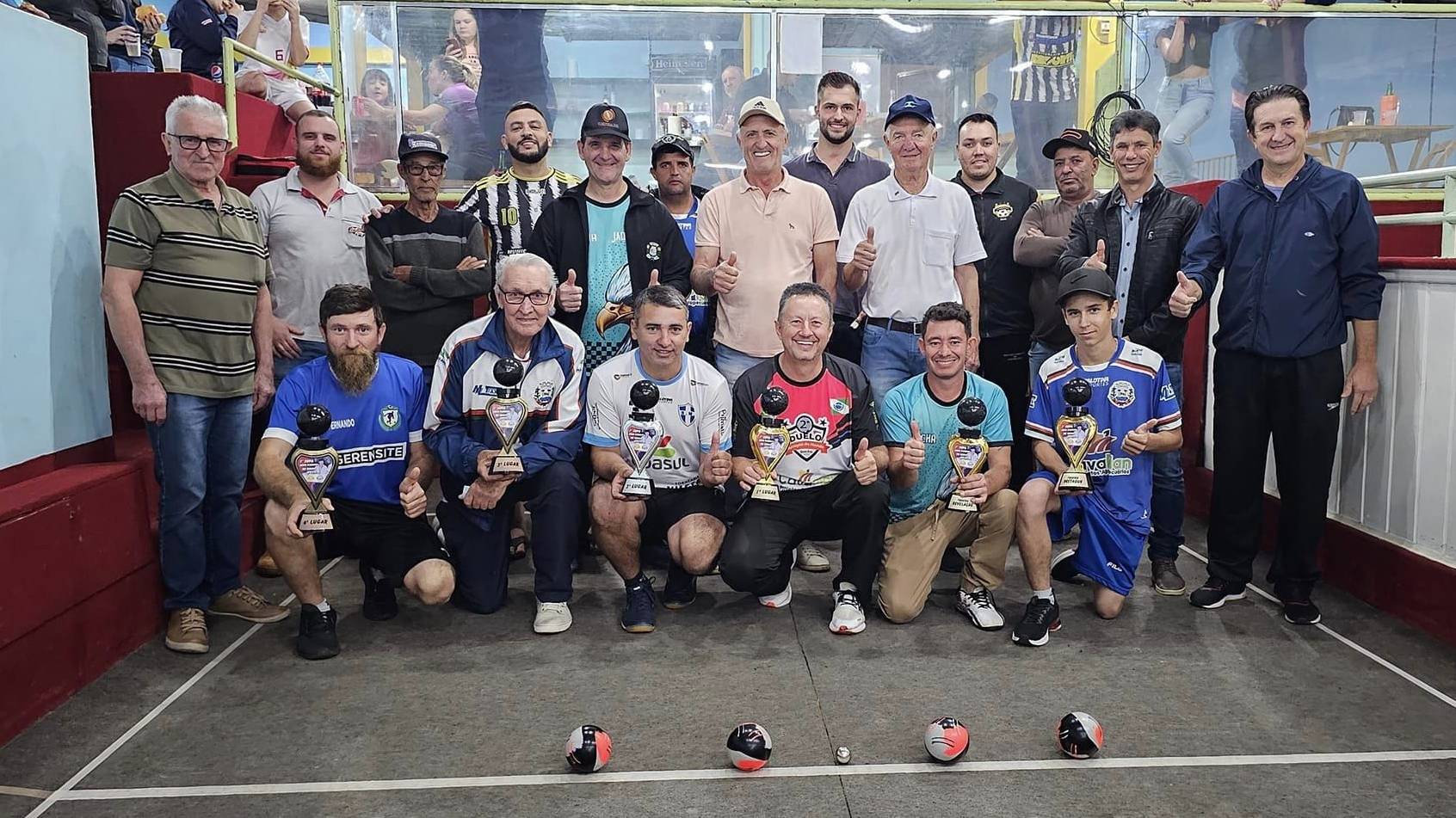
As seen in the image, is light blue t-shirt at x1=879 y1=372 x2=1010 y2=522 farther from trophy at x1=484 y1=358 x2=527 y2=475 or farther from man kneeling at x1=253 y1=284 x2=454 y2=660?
man kneeling at x1=253 y1=284 x2=454 y2=660

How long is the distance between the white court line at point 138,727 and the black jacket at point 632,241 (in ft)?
→ 6.33

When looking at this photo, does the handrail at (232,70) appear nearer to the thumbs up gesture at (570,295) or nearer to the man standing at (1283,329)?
the thumbs up gesture at (570,295)

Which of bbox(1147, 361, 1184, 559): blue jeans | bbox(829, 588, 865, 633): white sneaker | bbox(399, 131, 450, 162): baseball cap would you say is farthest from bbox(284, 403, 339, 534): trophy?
bbox(1147, 361, 1184, 559): blue jeans

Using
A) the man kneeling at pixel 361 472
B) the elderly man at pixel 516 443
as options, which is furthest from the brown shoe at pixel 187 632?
the elderly man at pixel 516 443

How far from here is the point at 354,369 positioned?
4.22 m

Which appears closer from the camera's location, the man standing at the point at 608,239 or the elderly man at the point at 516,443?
the elderly man at the point at 516,443

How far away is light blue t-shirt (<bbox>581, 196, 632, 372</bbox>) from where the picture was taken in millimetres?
4949

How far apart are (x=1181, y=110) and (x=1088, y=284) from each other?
13.2ft

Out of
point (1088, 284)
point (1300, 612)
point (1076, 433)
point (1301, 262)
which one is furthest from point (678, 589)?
point (1301, 262)

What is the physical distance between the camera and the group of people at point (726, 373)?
4.11 meters

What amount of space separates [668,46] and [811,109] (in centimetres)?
108

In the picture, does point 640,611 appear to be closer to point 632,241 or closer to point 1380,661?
point 632,241

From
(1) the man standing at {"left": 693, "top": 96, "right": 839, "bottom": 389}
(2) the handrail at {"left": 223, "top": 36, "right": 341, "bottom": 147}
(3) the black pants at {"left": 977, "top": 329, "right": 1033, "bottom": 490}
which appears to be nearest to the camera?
(1) the man standing at {"left": 693, "top": 96, "right": 839, "bottom": 389}

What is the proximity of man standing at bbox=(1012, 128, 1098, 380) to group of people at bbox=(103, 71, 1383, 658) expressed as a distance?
120 millimetres
